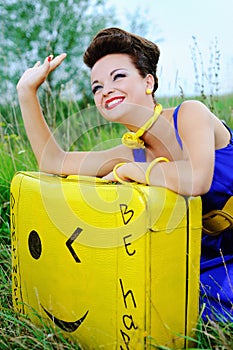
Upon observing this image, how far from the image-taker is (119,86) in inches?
70.9

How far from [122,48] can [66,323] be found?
0.92m

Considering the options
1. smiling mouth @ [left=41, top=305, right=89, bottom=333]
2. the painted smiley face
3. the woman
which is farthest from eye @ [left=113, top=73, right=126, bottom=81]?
smiling mouth @ [left=41, top=305, right=89, bottom=333]

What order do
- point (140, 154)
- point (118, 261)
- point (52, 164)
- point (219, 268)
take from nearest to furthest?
point (118, 261)
point (219, 268)
point (140, 154)
point (52, 164)

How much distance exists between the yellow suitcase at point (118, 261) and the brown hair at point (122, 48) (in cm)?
44

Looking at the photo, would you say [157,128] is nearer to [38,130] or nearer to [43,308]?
[38,130]

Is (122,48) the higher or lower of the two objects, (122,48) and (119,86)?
the higher

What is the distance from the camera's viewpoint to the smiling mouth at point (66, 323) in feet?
5.56

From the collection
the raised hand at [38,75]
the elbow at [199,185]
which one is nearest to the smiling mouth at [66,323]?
the elbow at [199,185]

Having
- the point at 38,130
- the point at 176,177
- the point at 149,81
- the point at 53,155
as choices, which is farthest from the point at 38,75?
the point at 176,177

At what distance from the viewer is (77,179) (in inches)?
68.9

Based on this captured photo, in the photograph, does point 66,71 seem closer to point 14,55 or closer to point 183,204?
point 14,55

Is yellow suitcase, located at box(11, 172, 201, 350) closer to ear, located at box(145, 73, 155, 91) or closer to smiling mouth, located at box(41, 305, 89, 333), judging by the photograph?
smiling mouth, located at box(41, 305, 89, 333)

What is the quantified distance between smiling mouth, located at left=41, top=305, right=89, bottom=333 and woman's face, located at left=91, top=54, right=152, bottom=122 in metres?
0.67

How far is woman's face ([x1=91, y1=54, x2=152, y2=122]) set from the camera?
5.91 ft
